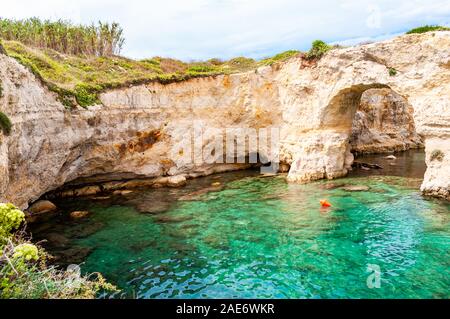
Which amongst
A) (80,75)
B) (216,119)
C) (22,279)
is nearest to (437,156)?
(216,119)

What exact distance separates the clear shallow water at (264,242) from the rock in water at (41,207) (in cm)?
104

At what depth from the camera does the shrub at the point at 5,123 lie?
569 inches

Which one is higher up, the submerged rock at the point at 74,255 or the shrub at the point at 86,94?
the shrub at the point at 86,94

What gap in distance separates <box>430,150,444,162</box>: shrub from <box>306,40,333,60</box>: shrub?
1150cm

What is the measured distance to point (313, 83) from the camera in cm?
2798

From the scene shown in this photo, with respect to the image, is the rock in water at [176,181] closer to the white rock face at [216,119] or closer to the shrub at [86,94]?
the white rock face at [216,119]

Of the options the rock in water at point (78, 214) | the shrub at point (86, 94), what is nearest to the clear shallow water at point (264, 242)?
the rock in water at point (78, 214)

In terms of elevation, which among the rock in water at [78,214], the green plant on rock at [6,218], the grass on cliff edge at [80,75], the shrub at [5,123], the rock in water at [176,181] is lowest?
the rock in water at [78,214]

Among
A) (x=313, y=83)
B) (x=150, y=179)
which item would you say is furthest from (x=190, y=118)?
(x=313, y=83)

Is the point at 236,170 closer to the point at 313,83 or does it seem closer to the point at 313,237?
the point at 313,83

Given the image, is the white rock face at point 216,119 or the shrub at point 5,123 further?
the white rock face at point 216,119

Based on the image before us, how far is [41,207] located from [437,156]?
83.7 feet

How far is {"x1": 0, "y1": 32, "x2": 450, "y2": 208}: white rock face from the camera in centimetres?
1895

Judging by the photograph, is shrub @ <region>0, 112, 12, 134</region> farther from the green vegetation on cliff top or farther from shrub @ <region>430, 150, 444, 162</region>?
shrub @ <region>430, 150, 444, 162</region>
